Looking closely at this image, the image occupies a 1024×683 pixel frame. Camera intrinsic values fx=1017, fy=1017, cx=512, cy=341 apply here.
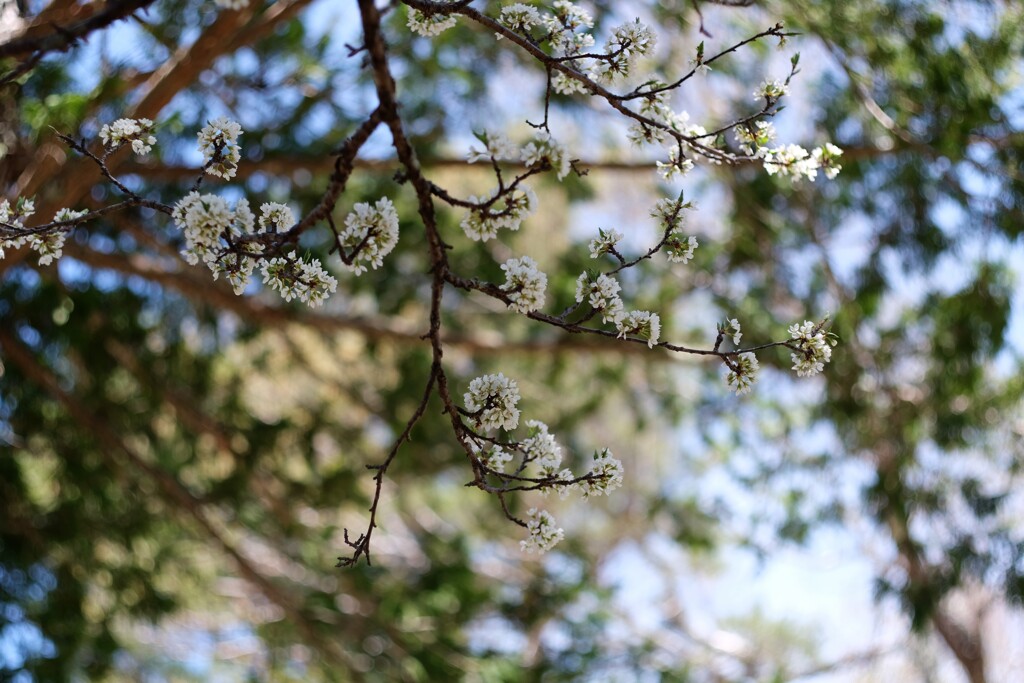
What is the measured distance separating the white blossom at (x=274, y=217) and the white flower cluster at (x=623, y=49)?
71cm

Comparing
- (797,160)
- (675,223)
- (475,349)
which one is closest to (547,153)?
(675,223)

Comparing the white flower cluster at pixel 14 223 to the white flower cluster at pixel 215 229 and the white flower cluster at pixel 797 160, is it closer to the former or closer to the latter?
the white flower cluster at pixel 215 229

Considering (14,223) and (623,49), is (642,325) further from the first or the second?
(14,223)

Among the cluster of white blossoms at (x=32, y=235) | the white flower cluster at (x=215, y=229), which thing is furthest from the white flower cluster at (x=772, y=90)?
the cluster of white blossoms at (x=32, y=235)

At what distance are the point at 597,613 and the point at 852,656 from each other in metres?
2.71

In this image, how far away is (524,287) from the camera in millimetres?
1840

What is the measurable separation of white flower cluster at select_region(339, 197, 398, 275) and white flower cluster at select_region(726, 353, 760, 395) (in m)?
0.76

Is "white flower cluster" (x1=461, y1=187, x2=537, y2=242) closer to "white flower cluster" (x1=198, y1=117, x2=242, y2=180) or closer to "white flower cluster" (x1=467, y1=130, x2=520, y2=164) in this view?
"white flower cluster" (x1=467, y1=130, x2=520, y2=164)

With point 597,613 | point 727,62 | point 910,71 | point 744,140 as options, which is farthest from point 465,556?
point 744,140

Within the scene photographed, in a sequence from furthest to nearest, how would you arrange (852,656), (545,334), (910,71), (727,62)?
(852,656) → (545,334) → (727,62) → (910,71)

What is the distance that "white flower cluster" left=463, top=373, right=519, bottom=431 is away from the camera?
193cm

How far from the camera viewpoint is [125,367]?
215 inches

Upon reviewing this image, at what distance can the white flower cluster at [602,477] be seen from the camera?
198 cm

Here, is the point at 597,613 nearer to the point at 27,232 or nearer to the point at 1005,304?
the point at 1005,304
